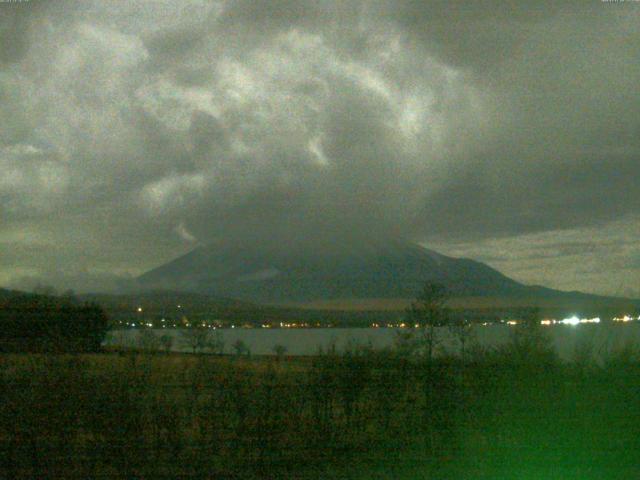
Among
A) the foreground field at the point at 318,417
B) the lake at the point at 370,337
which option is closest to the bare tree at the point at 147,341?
the lake at the point at 370,337

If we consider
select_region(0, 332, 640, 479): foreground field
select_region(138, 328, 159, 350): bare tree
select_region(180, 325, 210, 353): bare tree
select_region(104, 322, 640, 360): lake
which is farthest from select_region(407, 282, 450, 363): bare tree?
select_region(138, 328, 159, 350): bare tree

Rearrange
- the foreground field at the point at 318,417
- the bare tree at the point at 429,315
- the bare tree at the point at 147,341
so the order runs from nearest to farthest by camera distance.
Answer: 1. the foreground field at the point at 318,417
2. the bare tree at the point at 147,341
3. the bare tree at the point at 429,315

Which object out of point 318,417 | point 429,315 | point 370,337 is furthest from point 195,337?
point 429,315

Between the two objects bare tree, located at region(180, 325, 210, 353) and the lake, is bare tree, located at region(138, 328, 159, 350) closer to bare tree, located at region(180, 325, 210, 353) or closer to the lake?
the lake

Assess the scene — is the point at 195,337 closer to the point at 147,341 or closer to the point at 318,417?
the point at 147,341

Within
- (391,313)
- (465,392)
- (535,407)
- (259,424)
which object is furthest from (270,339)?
(535,407)

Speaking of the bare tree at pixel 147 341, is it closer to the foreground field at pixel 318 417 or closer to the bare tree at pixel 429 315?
the foreground field at pixel 318 417
